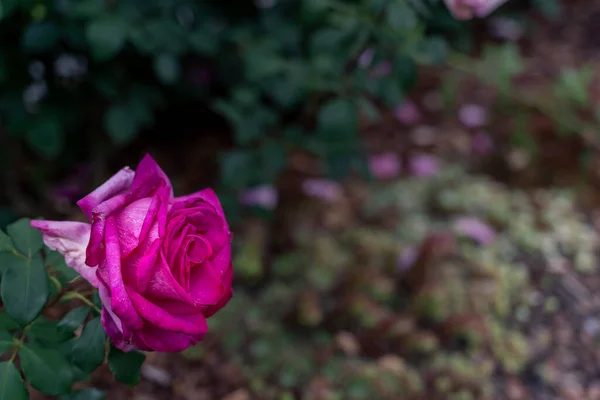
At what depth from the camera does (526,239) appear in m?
2.21

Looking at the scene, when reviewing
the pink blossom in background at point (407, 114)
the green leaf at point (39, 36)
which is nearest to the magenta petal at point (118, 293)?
the green leaf at point (39, 36)

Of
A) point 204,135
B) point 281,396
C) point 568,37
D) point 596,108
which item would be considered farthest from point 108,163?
point 568,37

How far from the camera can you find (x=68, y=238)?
77cm

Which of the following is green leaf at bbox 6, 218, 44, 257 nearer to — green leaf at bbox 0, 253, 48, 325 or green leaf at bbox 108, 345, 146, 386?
green leaf at bbox 0, 253, 48, 325

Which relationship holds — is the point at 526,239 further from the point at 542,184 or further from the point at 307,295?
the point at 307,295

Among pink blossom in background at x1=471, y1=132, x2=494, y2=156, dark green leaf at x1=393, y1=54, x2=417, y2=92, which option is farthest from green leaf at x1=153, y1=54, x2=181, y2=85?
pink blossom in background at x1=471, y1=132, x2=494, y2=156

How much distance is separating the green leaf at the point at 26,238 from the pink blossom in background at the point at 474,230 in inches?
63.5

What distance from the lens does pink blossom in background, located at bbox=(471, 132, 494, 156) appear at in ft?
8.71

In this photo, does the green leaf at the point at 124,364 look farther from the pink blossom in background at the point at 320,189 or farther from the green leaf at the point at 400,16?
the pink blossom in background at the point at 320,189

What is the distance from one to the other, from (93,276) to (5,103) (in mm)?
1126

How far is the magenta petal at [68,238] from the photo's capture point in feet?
2.48

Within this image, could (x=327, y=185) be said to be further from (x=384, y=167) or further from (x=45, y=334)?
(x=45, y=334)

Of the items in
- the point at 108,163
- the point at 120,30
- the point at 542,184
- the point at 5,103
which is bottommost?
the point at 542,184

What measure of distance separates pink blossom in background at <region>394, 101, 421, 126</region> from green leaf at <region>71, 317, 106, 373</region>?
215 centimetres
